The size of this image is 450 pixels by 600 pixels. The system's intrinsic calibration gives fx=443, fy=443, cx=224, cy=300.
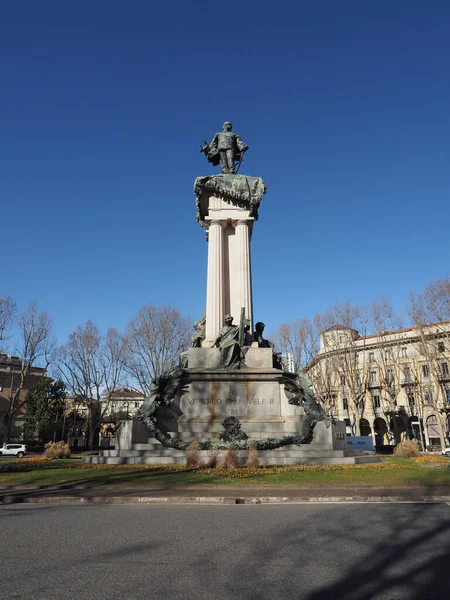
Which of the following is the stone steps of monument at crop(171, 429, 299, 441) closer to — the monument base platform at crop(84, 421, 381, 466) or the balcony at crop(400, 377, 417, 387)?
the monument base platform at crop(84, 421, 381, 466)

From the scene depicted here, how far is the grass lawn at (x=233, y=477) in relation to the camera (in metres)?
10.9

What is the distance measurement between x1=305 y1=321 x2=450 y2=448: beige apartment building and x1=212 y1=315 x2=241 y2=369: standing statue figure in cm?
2611

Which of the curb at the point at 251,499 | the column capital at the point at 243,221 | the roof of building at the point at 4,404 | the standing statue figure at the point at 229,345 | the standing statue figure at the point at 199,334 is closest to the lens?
the curb at the point at 251,499

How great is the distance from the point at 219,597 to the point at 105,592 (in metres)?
1.07

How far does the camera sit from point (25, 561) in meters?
5.08

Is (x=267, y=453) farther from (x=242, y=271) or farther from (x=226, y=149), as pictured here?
(x=226, y=149)

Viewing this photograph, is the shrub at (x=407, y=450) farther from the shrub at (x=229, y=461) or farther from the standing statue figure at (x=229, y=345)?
the shrub at (x=229, y=461)

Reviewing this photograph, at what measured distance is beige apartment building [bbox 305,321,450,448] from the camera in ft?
144

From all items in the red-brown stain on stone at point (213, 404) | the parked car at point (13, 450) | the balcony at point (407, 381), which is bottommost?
the parked car at point (13, 450)

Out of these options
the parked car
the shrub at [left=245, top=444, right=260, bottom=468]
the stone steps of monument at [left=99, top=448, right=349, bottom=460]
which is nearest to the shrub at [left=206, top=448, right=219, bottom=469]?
the stone steps of monument at [left=99, top=448, right=349, bottom=460]

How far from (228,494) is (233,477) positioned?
2128 millimetres

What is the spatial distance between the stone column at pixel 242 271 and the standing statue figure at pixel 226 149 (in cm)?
381

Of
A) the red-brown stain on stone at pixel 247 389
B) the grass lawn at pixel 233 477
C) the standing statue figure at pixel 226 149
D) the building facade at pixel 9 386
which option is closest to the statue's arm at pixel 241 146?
the standing statue figure at pixel 226 149

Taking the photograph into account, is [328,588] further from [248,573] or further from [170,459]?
[170,459]
